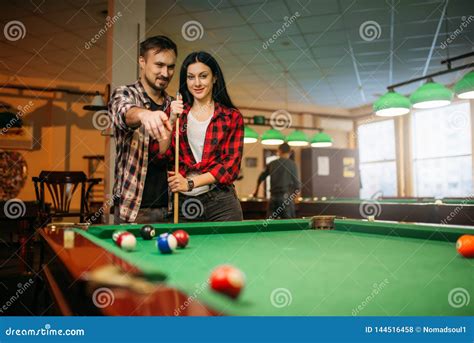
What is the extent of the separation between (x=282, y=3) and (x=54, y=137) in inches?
208

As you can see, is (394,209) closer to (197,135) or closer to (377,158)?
(197,135)

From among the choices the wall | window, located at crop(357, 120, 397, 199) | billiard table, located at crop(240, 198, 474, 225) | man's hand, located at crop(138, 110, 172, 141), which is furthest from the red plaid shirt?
window, located at crop(357, 120, 397, 199)

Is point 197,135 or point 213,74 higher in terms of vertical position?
point 213,74

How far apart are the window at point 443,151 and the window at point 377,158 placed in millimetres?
636

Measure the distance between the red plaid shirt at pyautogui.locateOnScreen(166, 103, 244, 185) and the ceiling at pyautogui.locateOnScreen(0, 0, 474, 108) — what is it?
2810 millimetres

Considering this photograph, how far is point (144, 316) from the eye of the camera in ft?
2.24

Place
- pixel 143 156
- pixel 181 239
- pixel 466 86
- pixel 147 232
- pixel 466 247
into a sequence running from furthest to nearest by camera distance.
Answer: pixel 466 86, pixel 143 156, pixel 147 232, pixel 181 239, pixel 466 247

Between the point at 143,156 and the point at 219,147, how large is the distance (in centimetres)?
42

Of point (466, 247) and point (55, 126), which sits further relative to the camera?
point (55, 126)

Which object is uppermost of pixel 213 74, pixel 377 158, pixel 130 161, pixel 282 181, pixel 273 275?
pixel 213 74

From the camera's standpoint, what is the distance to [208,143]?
2.22 m

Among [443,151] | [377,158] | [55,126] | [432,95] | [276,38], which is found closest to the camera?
[432,95]

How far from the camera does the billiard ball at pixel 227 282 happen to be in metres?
0.81

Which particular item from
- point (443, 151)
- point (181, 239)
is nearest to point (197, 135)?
point (181, 239)
